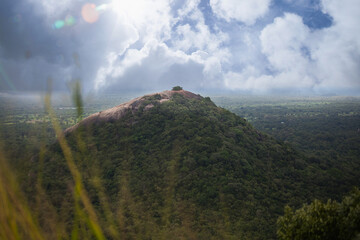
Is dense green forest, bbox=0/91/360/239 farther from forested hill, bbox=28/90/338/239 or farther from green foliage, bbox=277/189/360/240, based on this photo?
green foliage, bbox=277/189/360/240

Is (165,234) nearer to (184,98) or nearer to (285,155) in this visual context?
(285,155)

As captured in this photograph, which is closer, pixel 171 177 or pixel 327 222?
pixel 327 222

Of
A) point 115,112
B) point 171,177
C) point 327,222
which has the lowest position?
point 171,177

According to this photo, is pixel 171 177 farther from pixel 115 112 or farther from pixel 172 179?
pixel 115 112

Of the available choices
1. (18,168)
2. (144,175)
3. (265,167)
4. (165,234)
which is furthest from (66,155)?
(265,167)

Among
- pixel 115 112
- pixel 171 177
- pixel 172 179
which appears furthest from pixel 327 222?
pixel 115 112

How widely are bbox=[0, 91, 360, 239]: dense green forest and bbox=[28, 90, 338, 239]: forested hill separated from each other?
115 mm

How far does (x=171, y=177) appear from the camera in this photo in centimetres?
2838

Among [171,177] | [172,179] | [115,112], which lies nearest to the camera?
[172,179]

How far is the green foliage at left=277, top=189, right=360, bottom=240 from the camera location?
13625mm

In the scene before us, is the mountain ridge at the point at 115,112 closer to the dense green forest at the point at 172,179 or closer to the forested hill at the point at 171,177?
the forested hill at the point at 171,177

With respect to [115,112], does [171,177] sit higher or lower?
lower

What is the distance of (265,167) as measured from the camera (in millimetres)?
31484

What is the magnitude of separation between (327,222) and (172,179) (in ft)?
57.5
